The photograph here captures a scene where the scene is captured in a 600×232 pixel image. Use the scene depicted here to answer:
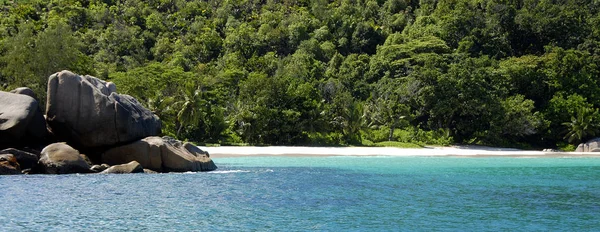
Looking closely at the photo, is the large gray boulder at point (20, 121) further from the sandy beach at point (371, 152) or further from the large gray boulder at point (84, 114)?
the sandy beach at point (371, 152)

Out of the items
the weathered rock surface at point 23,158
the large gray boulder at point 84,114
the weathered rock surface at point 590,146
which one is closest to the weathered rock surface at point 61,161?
the weathered rock surface at point 23,158

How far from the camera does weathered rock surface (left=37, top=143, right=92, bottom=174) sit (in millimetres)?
31281

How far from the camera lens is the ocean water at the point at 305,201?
1892cm

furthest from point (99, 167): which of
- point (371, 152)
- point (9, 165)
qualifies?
point (371, 152)

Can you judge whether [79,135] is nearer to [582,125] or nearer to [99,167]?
[99,167]

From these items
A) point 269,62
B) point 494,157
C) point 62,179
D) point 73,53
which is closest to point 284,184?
point 62,179

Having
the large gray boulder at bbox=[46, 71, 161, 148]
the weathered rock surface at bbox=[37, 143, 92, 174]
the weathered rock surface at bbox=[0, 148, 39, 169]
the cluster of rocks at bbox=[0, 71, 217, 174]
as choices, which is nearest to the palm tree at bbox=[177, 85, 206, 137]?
the cluster of rocks at bbox=[0, 71, 217, 174]

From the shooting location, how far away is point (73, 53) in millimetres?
54906

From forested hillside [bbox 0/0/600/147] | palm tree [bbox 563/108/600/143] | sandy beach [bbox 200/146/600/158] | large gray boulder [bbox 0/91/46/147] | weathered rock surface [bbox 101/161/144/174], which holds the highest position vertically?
forested hillside [bbox 0/0/600/147]

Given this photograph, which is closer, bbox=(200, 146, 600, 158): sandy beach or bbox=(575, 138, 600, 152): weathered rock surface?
bbox=(200, 146, 600, 158): sandy beach

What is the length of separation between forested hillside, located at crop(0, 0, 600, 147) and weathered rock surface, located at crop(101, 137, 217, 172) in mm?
21129

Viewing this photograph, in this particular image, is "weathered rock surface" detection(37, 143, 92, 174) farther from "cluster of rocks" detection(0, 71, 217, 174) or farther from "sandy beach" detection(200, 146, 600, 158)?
"sandy beach" detection(200, 146, 600, 158)

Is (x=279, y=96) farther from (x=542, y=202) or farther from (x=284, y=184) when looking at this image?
(x=542, y=202)

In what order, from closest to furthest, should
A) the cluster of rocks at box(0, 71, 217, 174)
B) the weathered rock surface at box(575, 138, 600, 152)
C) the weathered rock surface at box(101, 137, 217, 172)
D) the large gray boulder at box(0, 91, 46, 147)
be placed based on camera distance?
the large gray boulder at box(0, 91, 46, 147) → the cluster of rocks at box(0, 71, 217, 174) → the weathered rock surface at box(101, 137, 217, 172) → the weathered rock surface at box(575, 138, 600, 152)
